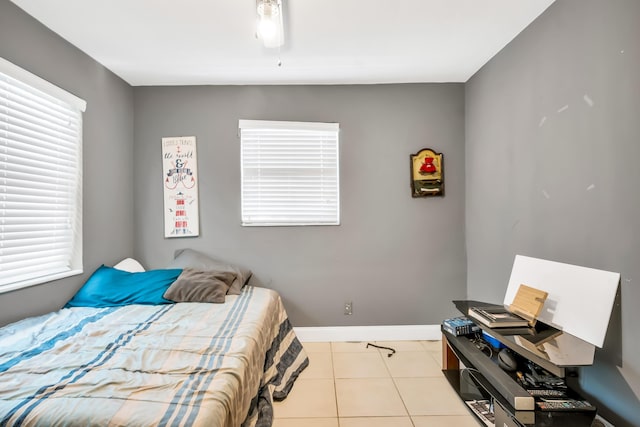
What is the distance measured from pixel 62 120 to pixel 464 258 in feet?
11.9

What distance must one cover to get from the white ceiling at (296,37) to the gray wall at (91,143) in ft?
0.40

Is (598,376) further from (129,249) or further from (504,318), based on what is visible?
(129,249)

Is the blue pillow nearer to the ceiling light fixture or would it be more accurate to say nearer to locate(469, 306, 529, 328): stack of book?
the ceiling light fixture

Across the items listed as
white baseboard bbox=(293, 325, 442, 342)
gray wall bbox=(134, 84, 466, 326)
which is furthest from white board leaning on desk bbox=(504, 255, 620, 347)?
white baseboard bbox=(293, 325, 442, 342)

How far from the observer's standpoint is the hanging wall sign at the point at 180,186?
2932 mm

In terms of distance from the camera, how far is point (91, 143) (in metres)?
2.45

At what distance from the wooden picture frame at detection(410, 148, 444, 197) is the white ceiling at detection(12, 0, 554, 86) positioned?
748 millimetres

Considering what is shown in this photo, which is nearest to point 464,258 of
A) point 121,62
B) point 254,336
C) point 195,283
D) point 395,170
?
point 395,170

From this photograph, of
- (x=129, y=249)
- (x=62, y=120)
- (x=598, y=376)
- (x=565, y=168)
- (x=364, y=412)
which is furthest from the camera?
(x=129, y=249)

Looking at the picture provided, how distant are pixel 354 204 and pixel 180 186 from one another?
68.7 inches

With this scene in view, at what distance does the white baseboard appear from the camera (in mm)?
2947

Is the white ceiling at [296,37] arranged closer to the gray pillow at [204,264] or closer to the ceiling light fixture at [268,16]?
the ceiling light fixture at [268,16]

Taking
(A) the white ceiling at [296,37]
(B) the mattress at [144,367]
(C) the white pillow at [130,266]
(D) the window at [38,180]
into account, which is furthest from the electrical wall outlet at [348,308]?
(D) the window at [38,180]

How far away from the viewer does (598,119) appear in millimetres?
1537
